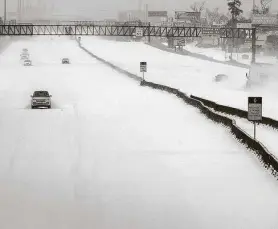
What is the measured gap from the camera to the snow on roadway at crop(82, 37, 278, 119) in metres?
61.5

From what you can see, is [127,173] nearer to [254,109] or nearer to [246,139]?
[254,109]

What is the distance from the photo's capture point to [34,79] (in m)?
82.6

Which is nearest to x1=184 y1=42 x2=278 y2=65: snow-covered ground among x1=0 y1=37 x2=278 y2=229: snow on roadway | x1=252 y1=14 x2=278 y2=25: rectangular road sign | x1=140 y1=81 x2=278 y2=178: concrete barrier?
x1=252 y1=14 x2=278 y2=25: rectangular road sign

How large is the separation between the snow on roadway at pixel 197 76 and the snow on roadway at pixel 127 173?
1433cm

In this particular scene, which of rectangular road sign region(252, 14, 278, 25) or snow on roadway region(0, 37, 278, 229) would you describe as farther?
rectangular road sign region(252, 14, 278, 25)

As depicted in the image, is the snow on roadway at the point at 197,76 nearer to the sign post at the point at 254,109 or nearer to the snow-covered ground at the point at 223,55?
the snow-covered ground at the point at 223,55

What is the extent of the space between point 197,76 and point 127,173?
75548mm

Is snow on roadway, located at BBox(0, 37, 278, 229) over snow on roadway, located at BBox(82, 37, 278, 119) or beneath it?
beneath

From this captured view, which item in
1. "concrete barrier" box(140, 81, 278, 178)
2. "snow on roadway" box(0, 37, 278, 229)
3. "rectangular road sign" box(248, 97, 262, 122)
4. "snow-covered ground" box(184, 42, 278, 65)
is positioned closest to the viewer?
"snow on roadway" box(0, 37, 278, 229)

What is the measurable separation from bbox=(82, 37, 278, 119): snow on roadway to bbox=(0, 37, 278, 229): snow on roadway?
14.3m

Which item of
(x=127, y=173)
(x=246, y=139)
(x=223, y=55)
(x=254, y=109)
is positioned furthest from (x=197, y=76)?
(x=127, y=173)

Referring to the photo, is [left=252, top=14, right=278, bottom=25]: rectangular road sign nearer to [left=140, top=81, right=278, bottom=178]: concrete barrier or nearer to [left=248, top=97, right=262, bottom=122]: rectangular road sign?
[left=140, top=81, right=278, bottom=178]: concrete barrier

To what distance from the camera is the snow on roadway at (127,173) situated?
54.1ft

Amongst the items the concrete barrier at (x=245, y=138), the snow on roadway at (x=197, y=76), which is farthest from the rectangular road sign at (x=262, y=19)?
the concrete barrier at (x=245, y=138)
